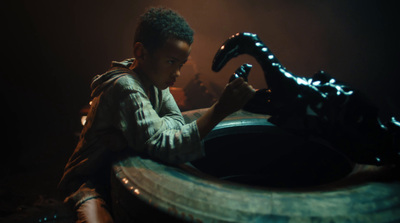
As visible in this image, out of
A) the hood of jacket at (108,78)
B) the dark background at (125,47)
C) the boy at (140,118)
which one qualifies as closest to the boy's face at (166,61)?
the boy at (140,118)

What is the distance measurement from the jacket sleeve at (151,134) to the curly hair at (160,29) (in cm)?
24

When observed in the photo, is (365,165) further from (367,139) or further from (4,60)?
(4,60)

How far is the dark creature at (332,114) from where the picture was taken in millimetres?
986

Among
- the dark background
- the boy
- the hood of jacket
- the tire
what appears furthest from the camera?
the dark background

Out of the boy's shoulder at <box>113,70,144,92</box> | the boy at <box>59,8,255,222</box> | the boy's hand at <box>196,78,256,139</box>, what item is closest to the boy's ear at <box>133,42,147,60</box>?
the boy at <box>59,8,255,222</box>

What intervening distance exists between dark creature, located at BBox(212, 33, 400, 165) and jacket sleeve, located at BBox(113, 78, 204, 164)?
345 millimetres

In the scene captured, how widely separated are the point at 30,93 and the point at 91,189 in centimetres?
326

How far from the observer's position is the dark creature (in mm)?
986

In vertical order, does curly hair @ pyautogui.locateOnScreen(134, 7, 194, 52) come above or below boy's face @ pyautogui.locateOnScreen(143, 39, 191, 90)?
above

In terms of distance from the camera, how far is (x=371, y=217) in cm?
74

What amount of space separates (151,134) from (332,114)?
0.68 m

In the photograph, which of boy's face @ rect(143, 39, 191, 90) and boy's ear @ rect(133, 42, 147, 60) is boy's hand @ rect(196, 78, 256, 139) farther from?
boy's ear @ rect(133, 42, 147, 60)

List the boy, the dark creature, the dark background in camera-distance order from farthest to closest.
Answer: the dark background < the boy < the dark creature

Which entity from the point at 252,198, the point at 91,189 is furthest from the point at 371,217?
the point at 91,189
